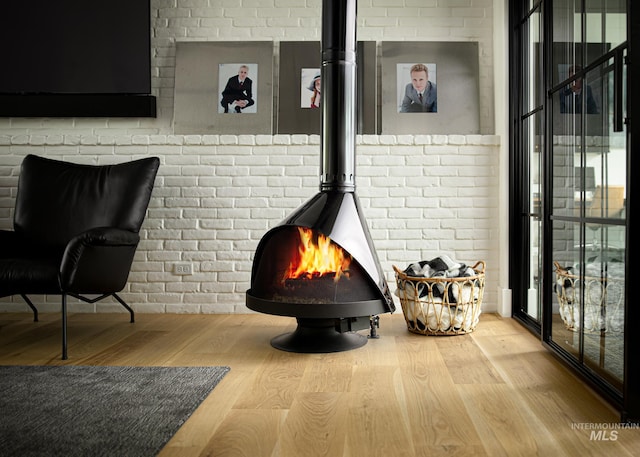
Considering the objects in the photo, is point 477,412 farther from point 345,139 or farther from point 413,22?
point 413,22

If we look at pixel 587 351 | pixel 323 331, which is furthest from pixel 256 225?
pixel 587 351

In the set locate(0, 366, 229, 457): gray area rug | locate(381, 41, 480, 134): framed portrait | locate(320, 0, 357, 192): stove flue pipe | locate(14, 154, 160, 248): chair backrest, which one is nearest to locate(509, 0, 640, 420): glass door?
locate(381, 41, 480, 134): framed portrait

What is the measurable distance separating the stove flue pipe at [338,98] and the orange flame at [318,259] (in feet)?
0.99

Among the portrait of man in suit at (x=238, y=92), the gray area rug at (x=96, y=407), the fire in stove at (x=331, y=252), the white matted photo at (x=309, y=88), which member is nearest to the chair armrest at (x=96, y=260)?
the gray area rug at (x=96, y=407)

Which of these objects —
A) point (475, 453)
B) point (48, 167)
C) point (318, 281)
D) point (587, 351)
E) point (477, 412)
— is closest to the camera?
point (475, 453)

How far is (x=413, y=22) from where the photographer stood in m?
4.10

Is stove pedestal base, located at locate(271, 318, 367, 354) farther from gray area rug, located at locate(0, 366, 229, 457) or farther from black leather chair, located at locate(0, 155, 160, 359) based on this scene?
black leather chair, located at locate(0, 155, 160, 359)

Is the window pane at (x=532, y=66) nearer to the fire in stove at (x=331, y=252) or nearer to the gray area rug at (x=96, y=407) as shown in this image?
the fire in stove at (x=331, y=252)

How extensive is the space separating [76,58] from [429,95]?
2344 millimetres

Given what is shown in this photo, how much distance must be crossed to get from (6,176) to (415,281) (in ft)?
9.24

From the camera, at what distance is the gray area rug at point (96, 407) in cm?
180

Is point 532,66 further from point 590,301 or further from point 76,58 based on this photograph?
point 76,58

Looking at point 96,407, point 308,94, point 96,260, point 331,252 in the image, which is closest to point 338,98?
point 331,252

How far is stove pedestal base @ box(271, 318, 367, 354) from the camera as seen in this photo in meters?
3.02
